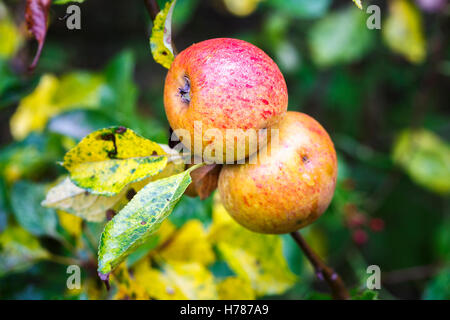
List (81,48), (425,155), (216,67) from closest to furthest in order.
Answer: (216,67) → (425,155) → (81,48)

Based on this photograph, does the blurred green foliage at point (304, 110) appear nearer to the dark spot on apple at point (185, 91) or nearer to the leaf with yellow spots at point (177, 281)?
the leaf with yellow spots at point (177, 281)

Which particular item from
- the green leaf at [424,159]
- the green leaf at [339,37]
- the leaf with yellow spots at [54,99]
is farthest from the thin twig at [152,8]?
the green leaf at [424,159]

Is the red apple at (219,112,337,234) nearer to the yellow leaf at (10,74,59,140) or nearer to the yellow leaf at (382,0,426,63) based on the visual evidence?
the yellow leaf at (10,74,59,140)

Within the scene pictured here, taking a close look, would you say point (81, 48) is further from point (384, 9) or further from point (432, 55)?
point (432, 55)

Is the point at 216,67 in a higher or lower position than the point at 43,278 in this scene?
higher
